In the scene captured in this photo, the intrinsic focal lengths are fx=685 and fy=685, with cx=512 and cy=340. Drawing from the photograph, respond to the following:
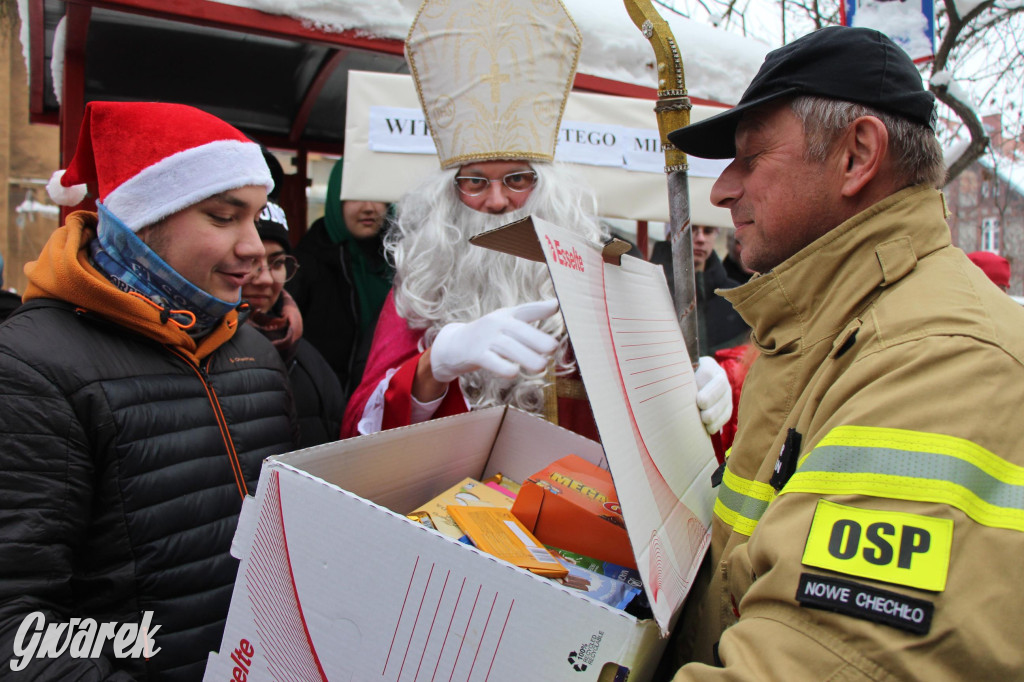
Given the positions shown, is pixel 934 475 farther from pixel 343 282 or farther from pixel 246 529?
pixel 343 282

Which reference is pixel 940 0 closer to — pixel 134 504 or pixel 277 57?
pixel 277 57

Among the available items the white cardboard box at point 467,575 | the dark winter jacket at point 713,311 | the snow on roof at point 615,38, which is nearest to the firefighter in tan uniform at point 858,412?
the white cardboard box at point 467,575

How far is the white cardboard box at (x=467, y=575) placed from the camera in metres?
0.87

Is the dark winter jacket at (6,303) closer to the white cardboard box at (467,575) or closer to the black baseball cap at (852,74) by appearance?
the white cardboard box at (467,575)

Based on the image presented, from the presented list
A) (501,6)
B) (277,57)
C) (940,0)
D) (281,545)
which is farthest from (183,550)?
(940,0)

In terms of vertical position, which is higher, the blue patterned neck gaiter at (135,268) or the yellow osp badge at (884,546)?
the yellow osp badge at (884,546)

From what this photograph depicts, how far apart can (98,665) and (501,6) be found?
2.31 m

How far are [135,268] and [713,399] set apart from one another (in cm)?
147

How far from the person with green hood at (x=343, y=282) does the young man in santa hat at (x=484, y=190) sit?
1.03 meters

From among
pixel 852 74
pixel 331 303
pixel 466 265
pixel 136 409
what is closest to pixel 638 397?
pixel 852 74

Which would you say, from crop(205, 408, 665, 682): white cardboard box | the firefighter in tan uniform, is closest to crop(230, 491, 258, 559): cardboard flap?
crop(205, 408, 665, 682): white cardboard box

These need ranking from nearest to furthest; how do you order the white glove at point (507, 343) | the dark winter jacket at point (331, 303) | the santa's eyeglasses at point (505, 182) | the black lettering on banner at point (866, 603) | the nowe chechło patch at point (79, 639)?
the black lettering on banner at point (866, 603) < the nowe chechło patch at point (79, 639) < the white glove at point (507, 343) < the santa's eyeglasses at point (505, 182) < the dark winter jacket at point (331, 303)

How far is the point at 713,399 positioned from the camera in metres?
1.83

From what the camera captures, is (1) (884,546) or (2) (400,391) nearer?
(1) (884,546)
